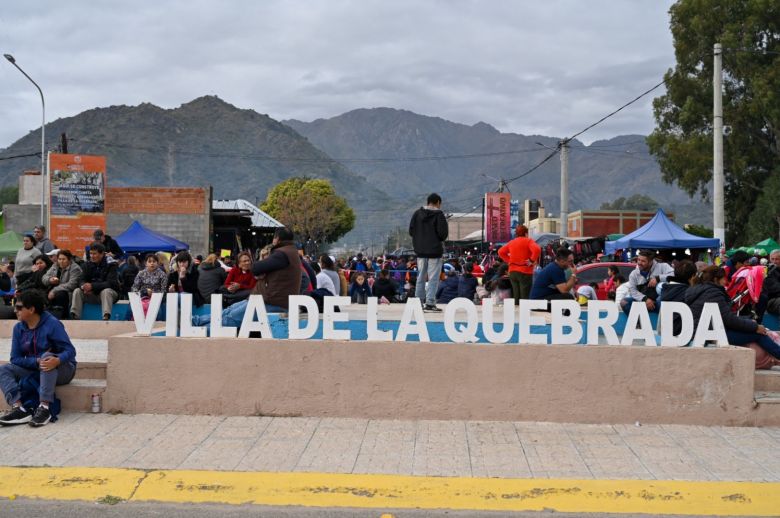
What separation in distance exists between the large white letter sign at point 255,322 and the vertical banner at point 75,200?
76.3 ft

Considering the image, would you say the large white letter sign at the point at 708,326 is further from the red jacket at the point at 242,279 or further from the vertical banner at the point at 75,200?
the vertical banner at the point at 75,200

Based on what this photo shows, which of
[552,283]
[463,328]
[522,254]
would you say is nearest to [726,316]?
[463,328]

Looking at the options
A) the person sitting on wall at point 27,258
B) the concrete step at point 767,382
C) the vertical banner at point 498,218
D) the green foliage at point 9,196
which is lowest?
the concrete step at point 767,382

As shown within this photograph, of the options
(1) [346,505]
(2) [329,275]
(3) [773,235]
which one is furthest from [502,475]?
(3) [773,235]

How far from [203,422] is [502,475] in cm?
318

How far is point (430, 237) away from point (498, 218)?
25.7m

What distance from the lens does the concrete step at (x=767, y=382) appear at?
346 inches

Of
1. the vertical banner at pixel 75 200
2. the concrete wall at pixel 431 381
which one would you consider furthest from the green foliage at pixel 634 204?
the concrete wall at pixel 431 381

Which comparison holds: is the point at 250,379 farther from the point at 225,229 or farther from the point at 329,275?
the point at 225,229

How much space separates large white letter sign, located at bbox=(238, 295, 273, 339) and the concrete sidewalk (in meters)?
0.94

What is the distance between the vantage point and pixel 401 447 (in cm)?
741

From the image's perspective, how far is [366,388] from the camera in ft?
27.3

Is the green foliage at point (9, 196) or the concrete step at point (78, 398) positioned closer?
the concrete step at point (78, 398)

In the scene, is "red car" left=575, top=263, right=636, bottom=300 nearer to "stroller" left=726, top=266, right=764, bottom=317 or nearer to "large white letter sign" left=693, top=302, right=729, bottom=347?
"stroller" left=726, top=266, right=764, bottom=317
